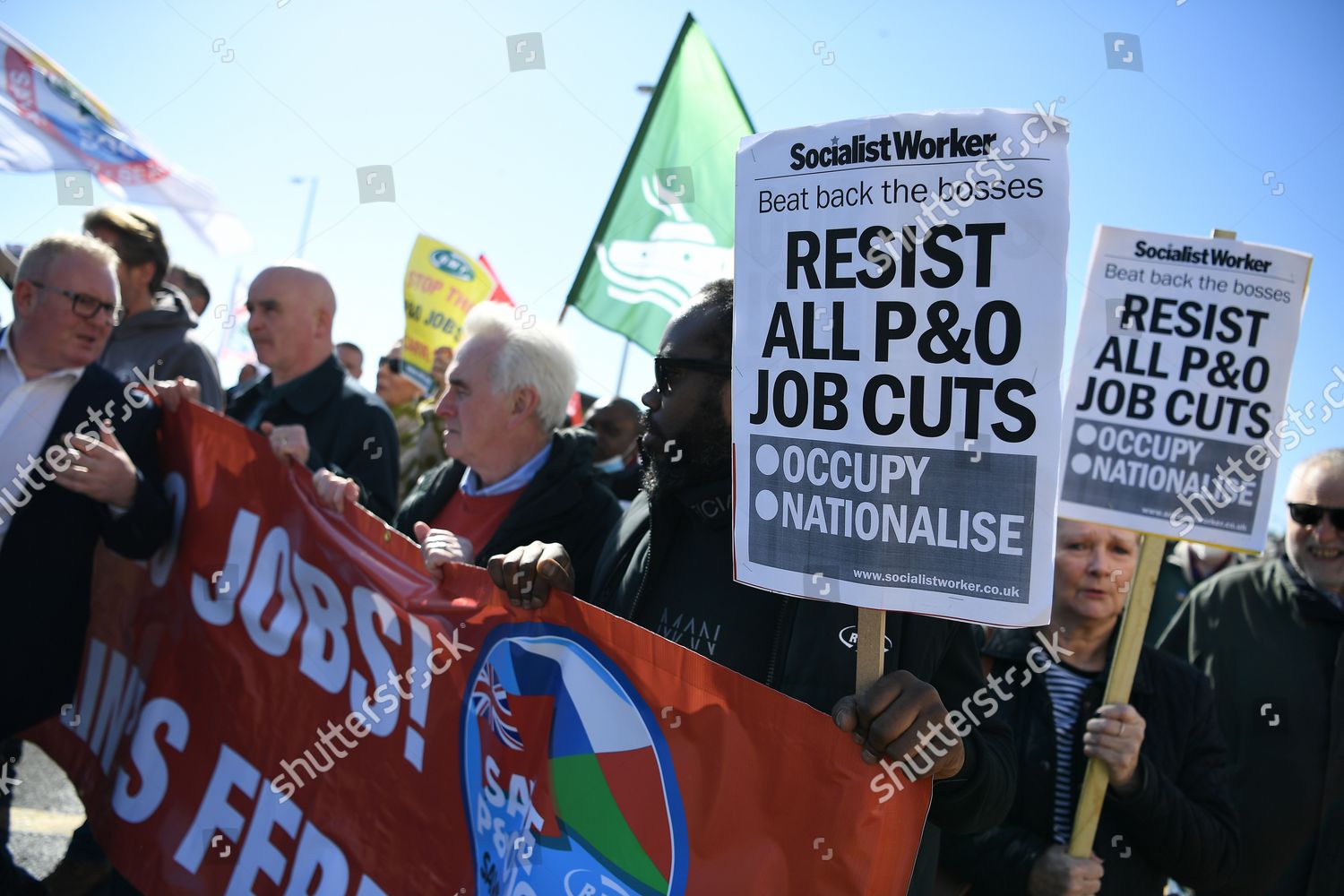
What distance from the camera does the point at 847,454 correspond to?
165 centimetres

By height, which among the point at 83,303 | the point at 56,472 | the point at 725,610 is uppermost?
the point at 83,303

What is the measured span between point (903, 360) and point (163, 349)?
353 cm

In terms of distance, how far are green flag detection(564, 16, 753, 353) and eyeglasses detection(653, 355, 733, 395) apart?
3.40 m

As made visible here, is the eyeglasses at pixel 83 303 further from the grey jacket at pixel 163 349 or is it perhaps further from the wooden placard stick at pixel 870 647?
the wooden placard stick at pixel 870 647

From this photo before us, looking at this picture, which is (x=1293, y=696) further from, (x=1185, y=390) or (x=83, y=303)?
(x=83, y=303)

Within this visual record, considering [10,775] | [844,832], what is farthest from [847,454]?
[10,775]

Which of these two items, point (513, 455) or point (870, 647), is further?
point (513, 455)

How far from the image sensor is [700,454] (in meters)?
2.19

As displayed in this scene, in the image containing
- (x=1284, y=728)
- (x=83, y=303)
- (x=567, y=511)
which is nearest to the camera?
(x=567, y=511)

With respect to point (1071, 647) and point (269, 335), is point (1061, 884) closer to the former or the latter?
point (1071, 647)

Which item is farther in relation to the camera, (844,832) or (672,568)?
(672,568)

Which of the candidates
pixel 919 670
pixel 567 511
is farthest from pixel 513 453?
pixel 919 670

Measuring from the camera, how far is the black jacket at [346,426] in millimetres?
3592

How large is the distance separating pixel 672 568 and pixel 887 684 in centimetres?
77
